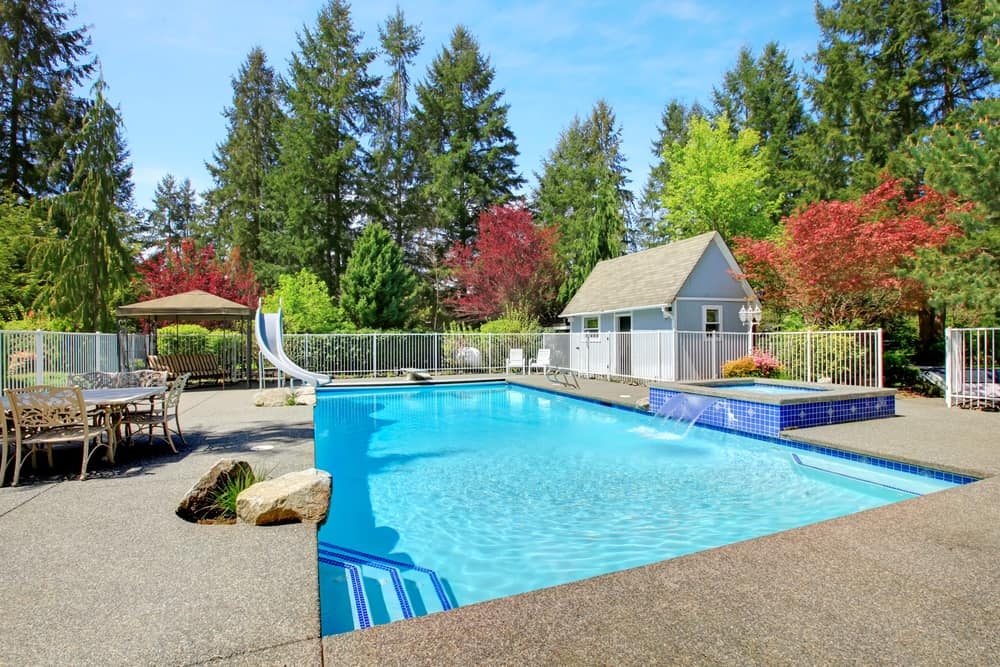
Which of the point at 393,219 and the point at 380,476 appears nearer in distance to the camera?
the point at 380,476

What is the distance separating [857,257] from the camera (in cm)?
1305

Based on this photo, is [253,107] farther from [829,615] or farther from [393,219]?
[829,615]

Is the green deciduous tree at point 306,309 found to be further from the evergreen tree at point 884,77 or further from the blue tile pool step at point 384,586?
the evergreen tree at point 884,77

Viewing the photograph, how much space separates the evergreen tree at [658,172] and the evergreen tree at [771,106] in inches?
131

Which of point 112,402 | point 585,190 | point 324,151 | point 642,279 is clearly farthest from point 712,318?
point 324,151

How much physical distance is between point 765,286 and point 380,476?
15726 millimetres

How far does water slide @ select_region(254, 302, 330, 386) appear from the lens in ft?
48.9

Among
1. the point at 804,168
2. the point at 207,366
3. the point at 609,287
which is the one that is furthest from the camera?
the point at 804,168

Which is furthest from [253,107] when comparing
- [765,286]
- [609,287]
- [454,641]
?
[454,641]

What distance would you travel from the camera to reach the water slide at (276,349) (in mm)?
14914

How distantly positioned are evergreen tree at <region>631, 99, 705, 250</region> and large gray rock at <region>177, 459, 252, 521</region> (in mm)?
32554

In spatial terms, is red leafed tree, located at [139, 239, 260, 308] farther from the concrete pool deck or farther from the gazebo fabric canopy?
the concrete pool deck

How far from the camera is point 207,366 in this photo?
16.0m

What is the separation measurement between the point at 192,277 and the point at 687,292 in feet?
70.9
